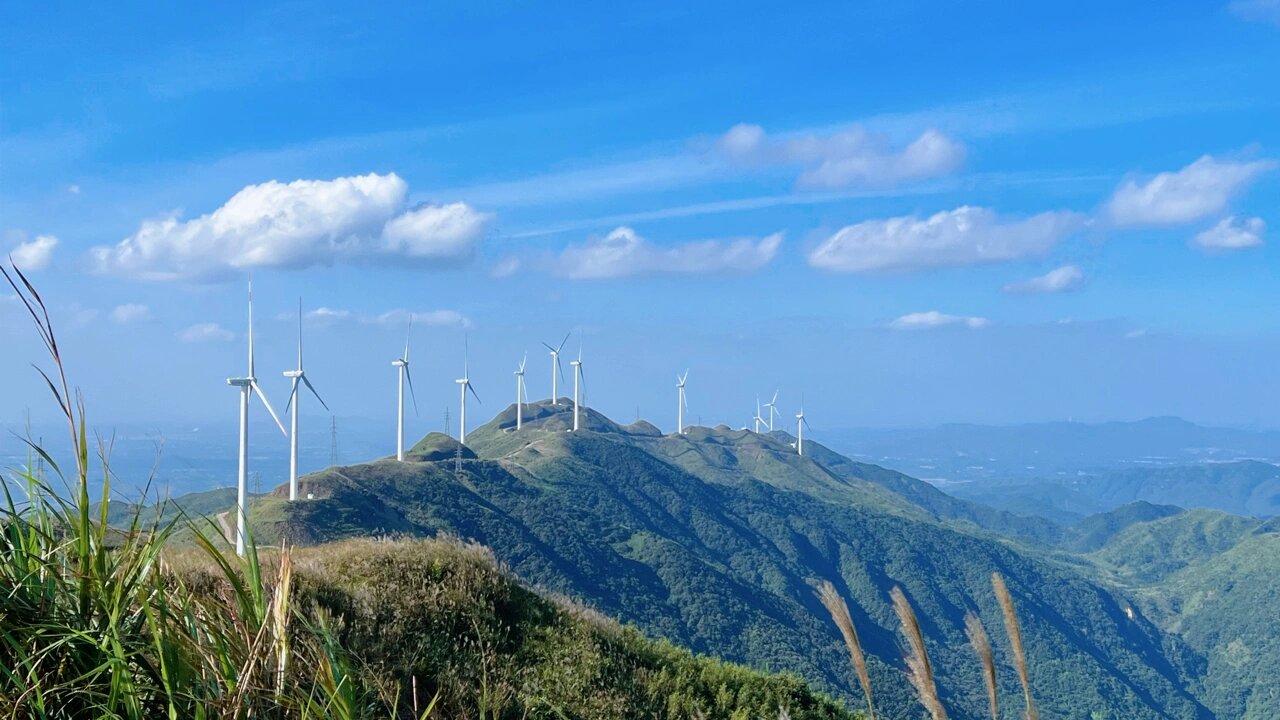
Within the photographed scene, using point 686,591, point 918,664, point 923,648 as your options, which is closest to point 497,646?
→ point 918,664

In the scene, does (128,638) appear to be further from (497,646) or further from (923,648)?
(497,646)

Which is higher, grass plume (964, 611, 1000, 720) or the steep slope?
grass plume (964, 611, 1000, 720)

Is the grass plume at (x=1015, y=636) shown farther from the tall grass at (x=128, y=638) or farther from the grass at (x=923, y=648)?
the tall grass at (x=128, y=638)

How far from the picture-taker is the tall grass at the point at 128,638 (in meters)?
4.87

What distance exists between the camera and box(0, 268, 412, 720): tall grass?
4.87m

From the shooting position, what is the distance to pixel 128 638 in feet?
17.0

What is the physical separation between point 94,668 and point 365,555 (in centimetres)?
1137

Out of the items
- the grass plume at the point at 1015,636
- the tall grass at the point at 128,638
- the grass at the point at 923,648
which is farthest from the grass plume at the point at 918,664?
the tall grass at the point at 128,638

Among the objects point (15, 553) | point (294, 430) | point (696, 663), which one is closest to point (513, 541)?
point (294, 430)

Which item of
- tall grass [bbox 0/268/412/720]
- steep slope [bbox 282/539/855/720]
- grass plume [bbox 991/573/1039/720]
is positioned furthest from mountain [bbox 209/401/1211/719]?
grass plume [bbox 991/573/1039/720]

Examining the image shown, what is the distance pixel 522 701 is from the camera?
12703mm

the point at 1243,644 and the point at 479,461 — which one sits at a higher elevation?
the point at 479,461

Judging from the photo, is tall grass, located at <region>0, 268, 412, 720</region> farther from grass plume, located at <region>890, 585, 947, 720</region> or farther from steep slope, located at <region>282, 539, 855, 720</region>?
steep slope, located at <region>282, 539, 855, 720</region>

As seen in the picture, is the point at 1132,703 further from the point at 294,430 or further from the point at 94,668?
the point at 94,668
